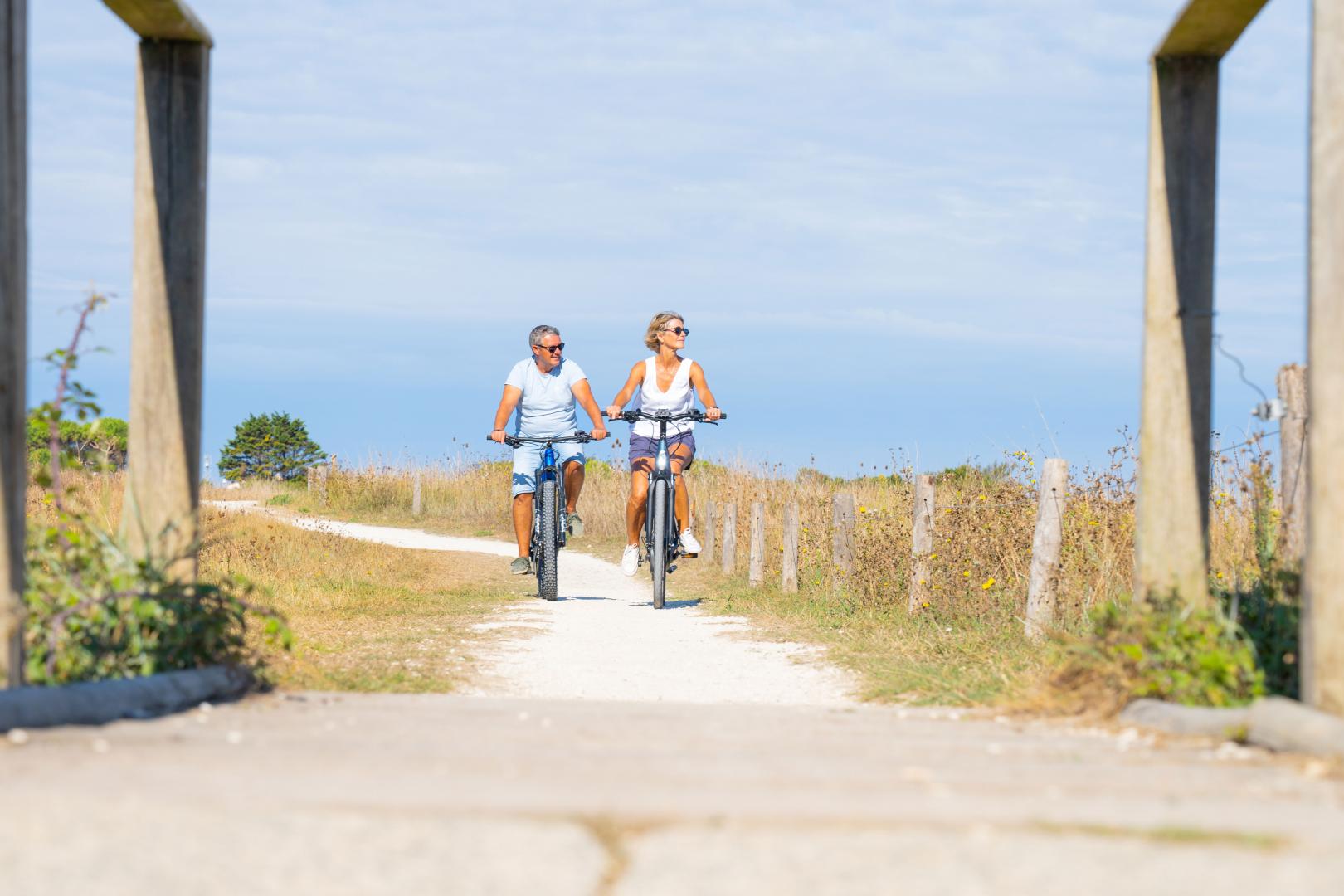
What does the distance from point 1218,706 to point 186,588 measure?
12.1 feet

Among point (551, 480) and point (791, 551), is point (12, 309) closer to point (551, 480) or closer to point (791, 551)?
point (551, 480)

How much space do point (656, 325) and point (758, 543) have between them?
4.80 meters

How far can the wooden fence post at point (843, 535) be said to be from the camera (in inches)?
535

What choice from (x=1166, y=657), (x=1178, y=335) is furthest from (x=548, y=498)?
(x=1166, y=657)

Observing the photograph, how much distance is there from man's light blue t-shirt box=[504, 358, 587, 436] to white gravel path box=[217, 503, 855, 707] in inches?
63.7

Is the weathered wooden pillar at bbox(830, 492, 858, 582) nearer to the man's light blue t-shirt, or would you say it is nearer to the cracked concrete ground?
the man's light blue t-shirt

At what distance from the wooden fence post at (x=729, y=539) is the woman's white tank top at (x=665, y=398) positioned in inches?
247

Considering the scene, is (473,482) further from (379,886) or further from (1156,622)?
(379,886)

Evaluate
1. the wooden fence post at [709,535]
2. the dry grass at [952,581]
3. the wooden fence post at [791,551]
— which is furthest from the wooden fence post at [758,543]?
the wooden fence post at [709,535]

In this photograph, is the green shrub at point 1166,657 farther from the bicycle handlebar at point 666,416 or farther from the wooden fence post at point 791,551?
the wooden fence post at point 791,551

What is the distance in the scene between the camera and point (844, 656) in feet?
29.8

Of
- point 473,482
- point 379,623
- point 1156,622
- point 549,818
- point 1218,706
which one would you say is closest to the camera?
point 549,818

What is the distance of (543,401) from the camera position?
41.7 feet

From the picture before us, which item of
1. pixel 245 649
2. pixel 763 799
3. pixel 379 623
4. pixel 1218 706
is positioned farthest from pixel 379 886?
pixel 379 623
